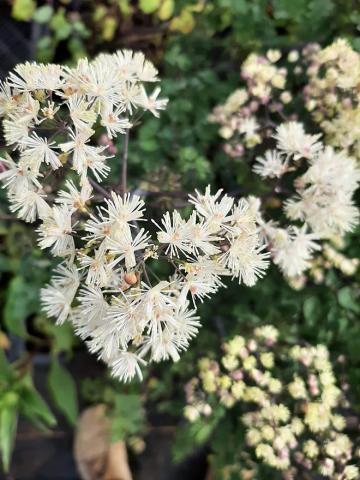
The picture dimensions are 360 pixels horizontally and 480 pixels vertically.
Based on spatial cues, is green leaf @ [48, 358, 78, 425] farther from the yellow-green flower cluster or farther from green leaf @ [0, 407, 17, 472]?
the yellow-green flower cluster

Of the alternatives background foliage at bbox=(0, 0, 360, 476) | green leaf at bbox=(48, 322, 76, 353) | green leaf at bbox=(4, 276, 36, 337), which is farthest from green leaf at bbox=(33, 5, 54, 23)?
green leaf at bbox=(48, 322, 76, 353)

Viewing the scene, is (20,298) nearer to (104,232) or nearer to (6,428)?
(6,428)

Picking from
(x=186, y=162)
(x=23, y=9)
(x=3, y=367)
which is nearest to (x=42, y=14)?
(x=23, y=9)

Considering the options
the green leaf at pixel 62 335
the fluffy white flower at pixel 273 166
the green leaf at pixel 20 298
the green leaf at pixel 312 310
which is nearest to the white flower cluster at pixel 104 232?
the fluffy white flower at pixel 273 166

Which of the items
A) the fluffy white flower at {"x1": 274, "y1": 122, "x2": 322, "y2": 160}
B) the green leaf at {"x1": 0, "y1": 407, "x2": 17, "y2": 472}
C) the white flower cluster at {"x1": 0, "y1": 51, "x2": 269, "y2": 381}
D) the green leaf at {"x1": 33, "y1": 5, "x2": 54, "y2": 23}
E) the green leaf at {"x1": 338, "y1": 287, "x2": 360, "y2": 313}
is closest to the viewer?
the white flower cluster at {"x1": 0, "y1": 51, "x2": 269, "y2": 381}

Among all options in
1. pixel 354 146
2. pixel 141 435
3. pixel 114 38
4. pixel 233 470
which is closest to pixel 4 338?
pixel 141 435

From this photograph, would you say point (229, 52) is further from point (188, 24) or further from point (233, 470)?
point (233, 470)
